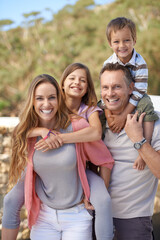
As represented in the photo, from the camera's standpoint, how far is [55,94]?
1.61 metres

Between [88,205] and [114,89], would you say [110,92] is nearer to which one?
[114,89]

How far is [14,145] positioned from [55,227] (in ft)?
1.75

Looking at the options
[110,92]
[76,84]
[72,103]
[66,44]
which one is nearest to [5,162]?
[72,103]

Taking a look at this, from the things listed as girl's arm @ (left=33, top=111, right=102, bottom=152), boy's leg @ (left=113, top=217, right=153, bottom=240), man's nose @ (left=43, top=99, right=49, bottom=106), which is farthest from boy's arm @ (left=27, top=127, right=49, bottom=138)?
boy's leg @ (left=113, top=217, right=153, bottom=240)

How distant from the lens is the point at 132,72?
5.90ft

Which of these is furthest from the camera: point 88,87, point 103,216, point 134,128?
point 88,87

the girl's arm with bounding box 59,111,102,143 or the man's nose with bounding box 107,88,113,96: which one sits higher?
the man's nose with bounding box 107,88,113,96

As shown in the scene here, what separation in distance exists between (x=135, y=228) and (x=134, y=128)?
1.98ft

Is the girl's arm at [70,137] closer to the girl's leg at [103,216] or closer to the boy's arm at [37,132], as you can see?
the boy's arm at [37,132]

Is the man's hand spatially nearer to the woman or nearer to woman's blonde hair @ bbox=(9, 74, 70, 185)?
the woman

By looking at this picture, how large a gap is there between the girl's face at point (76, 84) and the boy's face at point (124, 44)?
0.91 feet

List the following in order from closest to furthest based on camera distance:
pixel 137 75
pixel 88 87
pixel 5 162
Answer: pixel 137 75 < pixel 88 87 < pixel 5 162

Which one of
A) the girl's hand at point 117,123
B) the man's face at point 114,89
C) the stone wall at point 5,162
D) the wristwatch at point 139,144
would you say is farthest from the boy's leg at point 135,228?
the stone wall at point 5,162

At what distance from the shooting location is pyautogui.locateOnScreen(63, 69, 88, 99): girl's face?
1786mm
